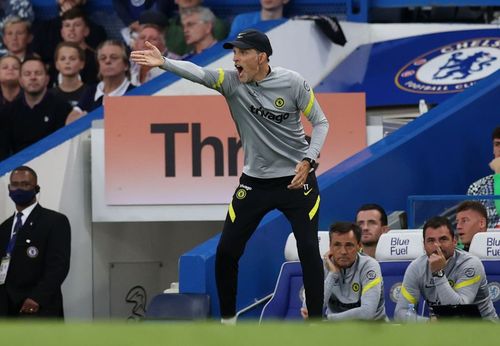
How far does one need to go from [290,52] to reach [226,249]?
6335mm

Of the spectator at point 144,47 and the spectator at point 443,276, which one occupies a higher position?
the spectator at point 144,47

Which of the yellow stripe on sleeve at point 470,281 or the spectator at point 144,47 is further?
the spectator at point 144,47

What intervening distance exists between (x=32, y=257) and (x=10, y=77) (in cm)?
365

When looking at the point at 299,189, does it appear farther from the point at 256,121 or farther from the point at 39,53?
the point at 39,53

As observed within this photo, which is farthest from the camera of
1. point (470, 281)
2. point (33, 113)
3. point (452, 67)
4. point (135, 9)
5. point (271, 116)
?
point (135, 9)

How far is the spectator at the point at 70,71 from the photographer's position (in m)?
12.8

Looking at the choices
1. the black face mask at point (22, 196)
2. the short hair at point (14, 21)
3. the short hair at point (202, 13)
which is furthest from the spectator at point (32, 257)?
the short hair at point (14, 21)

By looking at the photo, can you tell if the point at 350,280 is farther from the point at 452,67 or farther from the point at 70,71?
the point at 452,67

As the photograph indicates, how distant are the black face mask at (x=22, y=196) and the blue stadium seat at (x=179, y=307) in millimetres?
1971

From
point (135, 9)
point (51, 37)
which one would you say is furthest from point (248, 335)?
point (135, 9)

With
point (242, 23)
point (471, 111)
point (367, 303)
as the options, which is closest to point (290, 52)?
point (242, 23)

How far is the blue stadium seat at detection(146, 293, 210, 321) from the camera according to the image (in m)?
8.40

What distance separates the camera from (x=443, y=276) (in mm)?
7414

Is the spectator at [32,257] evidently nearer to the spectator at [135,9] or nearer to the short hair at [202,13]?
the short hair at [202,13]
